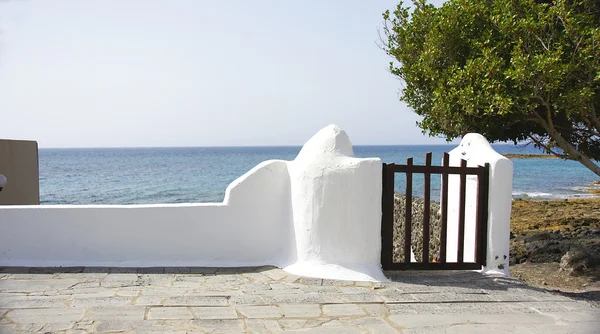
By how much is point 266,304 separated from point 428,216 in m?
2.55

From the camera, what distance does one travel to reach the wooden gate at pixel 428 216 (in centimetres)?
648

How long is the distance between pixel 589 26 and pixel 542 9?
0.85 metres

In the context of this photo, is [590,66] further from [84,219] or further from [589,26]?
[84,219]

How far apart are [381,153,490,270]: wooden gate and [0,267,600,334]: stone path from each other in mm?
210

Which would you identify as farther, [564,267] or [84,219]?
[564,267]

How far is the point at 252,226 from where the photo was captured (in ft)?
22.6

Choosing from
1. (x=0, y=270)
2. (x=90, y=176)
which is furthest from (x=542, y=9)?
(x=90, y=176)

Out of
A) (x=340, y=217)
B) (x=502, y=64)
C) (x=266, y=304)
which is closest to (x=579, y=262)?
(x=502, y=64)

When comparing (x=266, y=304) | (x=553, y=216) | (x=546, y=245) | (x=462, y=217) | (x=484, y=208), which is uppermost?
(x=484, y=208)

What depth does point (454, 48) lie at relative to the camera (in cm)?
1007

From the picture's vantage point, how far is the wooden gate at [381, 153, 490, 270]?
6.48m

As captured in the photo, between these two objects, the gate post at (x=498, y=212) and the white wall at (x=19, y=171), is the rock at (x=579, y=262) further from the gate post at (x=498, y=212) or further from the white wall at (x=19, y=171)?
the white wall at (x=19, y=171)

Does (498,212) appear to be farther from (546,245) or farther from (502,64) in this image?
(546,245)

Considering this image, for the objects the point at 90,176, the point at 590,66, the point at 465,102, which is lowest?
the point at 90,176
